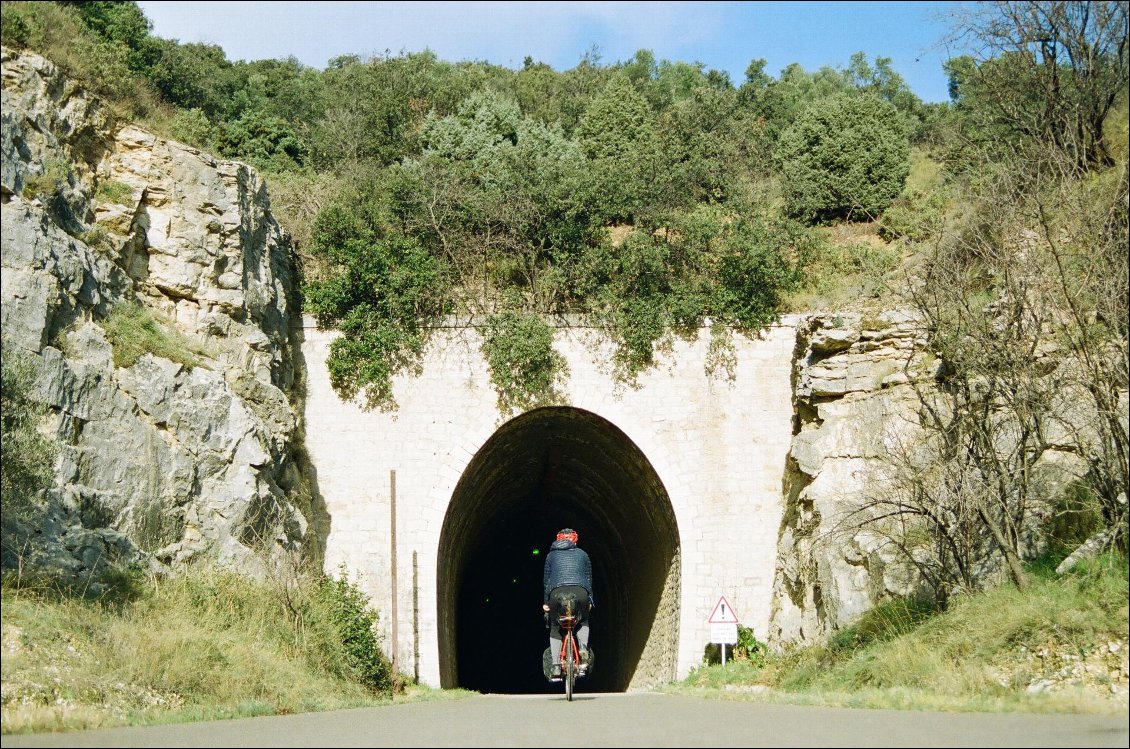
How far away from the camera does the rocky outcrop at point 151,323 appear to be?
13.4 metres

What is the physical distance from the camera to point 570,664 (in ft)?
37.2

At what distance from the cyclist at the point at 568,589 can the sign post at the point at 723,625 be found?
6.42 meters

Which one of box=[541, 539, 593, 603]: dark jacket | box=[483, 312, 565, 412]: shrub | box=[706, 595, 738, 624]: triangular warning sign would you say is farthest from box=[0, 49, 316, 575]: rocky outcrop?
box=[706, 595, 738, 624]: triangular warning sign

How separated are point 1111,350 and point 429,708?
8.06 m

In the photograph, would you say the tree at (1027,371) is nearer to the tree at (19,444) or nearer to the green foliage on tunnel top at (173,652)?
the green foliage on tunnel top at (173,652)

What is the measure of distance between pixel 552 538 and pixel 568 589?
20624 mm

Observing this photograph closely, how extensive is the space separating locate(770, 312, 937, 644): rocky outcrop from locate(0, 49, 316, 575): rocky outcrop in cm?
846

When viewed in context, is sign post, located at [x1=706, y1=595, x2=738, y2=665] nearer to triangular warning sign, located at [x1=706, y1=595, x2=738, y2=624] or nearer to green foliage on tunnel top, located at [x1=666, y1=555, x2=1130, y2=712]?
triangular warning sign, located at [x1=706, y1=595, x2=738, y2=624]

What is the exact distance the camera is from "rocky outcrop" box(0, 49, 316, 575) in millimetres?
13359

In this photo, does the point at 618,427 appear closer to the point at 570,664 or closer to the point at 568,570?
the point at 568,570

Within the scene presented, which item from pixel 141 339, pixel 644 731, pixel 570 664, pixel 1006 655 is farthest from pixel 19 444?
pixel 1006 655

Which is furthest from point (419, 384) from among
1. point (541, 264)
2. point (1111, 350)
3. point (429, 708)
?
point (1111, 350)

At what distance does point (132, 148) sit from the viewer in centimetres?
1762

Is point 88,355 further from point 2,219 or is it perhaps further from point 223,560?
point 223,560
